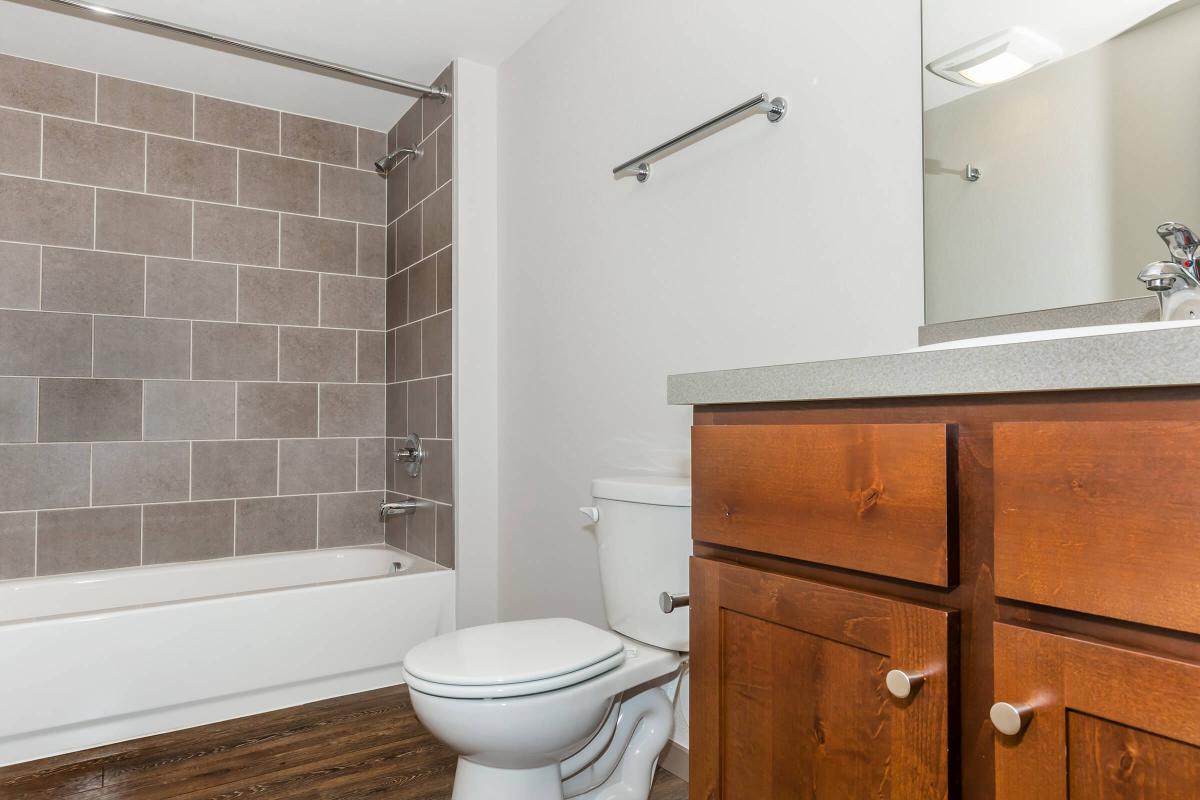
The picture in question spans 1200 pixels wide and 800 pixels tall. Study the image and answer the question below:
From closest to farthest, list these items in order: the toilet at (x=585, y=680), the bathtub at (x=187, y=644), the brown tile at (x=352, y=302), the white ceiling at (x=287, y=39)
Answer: the toilet at (x=585, y=680)
the bathtub at (x=187, y=644)
the white ceiling at (x=287, y=39)
the brown tile at (x=352, y=302)

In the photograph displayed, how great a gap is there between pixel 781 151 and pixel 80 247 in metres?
2.58

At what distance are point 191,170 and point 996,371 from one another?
125 inches

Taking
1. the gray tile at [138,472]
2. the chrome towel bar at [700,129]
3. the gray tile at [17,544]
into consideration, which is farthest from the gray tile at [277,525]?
the chrome towel bar at [700,129]

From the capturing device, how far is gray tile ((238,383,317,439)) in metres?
3.17

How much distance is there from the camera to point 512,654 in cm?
159

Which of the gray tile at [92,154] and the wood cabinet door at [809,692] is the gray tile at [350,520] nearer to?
the gray tile at [92,154]

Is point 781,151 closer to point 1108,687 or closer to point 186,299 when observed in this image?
point 1108,687

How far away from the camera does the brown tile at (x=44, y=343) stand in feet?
9.04

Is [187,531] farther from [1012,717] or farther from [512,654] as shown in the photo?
[1012,717]

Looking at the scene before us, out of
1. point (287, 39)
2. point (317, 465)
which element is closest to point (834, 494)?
point (287, 39)

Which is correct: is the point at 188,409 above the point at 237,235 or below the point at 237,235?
below

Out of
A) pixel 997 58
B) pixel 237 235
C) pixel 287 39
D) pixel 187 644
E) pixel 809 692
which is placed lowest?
pixel 187 644

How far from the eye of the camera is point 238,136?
3.18 metres

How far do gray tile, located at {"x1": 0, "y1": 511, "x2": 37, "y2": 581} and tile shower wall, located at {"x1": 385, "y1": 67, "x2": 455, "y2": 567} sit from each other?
50.0 inches
